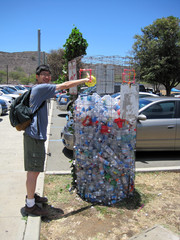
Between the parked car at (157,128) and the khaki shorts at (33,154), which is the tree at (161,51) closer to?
the parked car at (157,128)

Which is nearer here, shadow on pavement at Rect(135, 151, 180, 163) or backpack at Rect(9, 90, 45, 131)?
backpack at Rect(9, 90, 45, 131)

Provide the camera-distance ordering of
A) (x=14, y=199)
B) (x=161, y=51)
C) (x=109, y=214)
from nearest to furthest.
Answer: (x=109, y=214), (x=14, y=199), (x=161, y=51)

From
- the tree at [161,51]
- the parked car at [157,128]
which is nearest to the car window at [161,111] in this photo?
the parked car at [157,128]

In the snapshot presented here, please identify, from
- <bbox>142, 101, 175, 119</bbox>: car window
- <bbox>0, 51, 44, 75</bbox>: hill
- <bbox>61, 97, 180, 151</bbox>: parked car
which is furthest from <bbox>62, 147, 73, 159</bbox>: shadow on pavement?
<bbox>0, 51, 44, 75</bbox>: hill

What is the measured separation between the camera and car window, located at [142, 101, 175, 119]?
19.9 feet

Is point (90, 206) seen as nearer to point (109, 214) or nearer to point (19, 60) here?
point (109, 214)

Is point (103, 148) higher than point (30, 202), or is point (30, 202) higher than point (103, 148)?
point (103, 148)

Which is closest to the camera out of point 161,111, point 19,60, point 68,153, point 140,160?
point 140,160

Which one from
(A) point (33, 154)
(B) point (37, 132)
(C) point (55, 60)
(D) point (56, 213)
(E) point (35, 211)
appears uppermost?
(C) point (55, 60)

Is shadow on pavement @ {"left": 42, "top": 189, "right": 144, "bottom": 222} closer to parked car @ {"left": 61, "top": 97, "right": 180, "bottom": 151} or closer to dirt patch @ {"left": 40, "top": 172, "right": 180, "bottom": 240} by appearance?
dirt patch @ {"left": 40, "top": 172, "right": 180, "bottom": 240}

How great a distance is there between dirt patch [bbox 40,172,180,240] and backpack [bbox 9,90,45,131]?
1361 millimetres

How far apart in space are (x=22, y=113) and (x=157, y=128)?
3.93 m

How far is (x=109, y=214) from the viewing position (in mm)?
3307

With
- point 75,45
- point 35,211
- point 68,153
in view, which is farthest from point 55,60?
point 35,211
